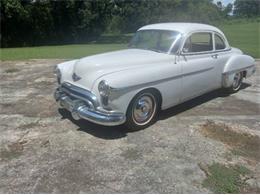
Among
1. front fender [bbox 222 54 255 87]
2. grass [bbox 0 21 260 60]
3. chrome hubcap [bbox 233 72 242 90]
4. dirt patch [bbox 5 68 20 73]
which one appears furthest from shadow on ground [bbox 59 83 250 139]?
grass [bbox 0 21 260 60]

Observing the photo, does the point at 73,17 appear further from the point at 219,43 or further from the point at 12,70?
the point at 219,43

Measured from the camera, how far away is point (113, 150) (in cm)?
452

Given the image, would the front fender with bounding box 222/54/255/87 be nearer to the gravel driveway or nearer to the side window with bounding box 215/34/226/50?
the side window with bounding box 215/34/226/50

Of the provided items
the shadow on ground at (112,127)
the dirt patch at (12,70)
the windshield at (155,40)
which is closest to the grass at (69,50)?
the dirt patch at (12,70)

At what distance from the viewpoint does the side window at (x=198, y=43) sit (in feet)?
19.4

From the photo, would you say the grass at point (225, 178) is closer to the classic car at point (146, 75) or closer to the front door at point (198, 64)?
the classic car at point (146, 75)

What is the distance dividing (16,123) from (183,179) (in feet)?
10.5

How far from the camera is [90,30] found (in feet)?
117

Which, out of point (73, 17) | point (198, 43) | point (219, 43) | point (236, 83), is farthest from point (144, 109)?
point (73, 17)

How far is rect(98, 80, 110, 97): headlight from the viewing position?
15.1ft

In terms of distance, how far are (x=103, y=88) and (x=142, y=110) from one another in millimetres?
881

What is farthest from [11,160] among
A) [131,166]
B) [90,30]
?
[90,30]

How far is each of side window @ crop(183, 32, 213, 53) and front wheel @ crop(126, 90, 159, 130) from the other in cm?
120

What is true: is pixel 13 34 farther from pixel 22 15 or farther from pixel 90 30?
pixel 90 30
